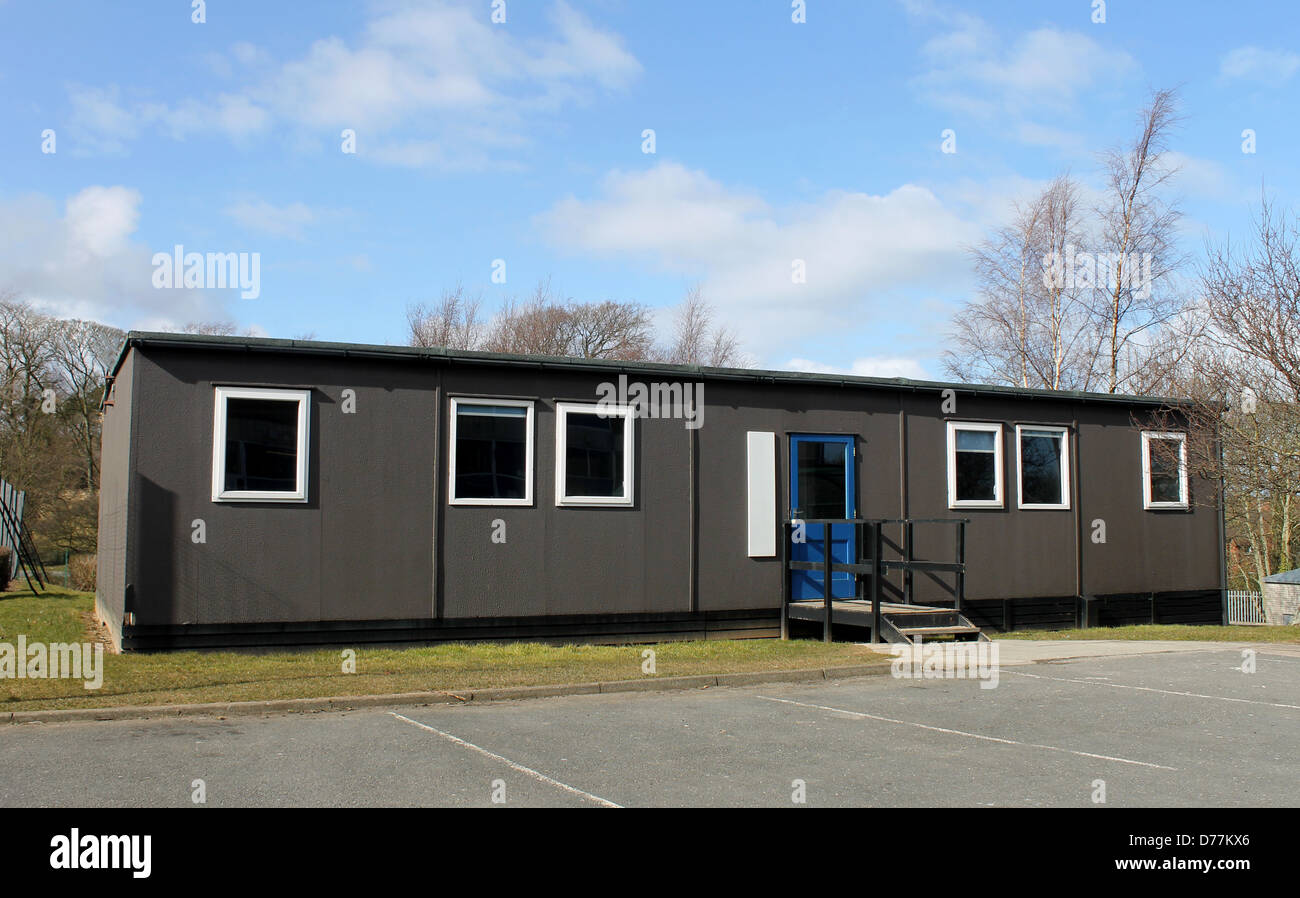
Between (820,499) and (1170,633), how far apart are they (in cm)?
591

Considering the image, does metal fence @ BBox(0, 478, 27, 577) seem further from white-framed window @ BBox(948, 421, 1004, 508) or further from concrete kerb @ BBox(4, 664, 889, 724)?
white-framed window @ BBox(948, 421, 1004, 508)

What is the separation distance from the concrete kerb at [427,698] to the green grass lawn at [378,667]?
0.20 metres

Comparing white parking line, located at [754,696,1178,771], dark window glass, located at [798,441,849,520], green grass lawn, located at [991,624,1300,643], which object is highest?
dark window glass, located at [798,441,849,520]

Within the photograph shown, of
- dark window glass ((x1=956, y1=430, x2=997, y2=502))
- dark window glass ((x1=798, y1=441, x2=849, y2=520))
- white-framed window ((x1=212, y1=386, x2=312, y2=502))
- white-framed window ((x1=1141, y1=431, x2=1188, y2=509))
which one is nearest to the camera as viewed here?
white-framed window ((x1=212, y1=386, x2=312, y2=502))

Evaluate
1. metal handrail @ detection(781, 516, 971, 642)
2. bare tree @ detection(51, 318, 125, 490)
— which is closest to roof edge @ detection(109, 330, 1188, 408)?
metal handrail @ detection(781, 516, 971, 642)

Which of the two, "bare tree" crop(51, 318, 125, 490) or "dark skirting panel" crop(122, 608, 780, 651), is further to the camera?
"bare tree" crop(51, 318, 125, 490)

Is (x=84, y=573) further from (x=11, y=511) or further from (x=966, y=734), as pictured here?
(x=966, y=734)

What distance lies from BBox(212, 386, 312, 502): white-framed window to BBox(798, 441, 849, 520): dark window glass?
22.8 ft

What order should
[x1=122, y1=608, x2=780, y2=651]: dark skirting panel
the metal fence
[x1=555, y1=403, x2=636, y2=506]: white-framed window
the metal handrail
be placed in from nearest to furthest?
[x1=122, y1=608, x2=780, y2=651]: dark skirting panel
the metal handrail
[x1=555, y1=403, x2=636, y2=506]: white-framed window
the metal fence

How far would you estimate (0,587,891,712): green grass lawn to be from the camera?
9859mm

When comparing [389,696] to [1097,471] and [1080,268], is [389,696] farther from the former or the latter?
[1080,268]

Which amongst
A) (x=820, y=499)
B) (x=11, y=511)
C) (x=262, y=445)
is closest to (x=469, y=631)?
(x=262, y=445)
